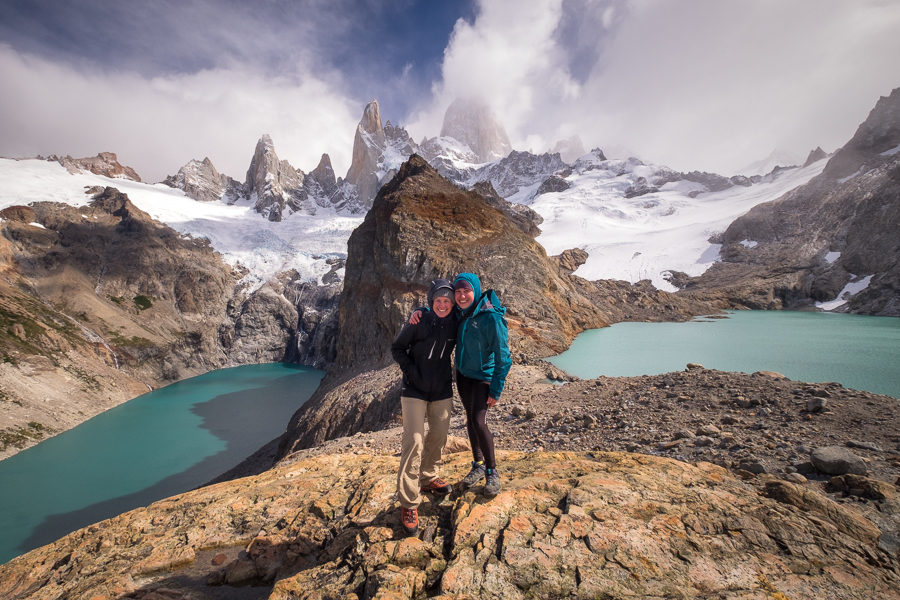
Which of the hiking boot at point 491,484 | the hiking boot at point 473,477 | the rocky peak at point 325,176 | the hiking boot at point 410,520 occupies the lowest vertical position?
the hiking boot at point 410,520

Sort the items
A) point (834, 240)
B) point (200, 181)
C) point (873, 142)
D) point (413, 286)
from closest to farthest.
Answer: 1. point (413, 286)
2. point (834, 240)
3. point (873, 142)
4. point (200, 181)

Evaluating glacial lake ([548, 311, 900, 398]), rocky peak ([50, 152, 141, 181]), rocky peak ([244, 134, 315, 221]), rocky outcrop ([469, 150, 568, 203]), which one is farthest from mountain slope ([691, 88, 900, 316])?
rocky peak ([50, 152, 141, 181])

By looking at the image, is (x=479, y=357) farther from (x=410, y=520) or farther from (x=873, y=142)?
(x=873, y=142)

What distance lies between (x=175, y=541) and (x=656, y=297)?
152 feet

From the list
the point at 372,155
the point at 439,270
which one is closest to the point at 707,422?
the point at 439,270

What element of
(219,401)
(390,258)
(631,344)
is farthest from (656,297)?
(219,401)

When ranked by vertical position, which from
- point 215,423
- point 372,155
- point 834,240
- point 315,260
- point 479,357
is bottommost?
point 215,423

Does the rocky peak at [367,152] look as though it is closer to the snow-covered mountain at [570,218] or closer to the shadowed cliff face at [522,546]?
the snow-covered mountain at [570,218]

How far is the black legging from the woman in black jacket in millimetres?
203

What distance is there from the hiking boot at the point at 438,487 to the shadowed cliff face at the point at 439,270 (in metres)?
14.5

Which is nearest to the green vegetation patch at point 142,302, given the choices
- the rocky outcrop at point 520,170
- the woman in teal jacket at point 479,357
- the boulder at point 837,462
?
the woman in teal jacket at point 479,357

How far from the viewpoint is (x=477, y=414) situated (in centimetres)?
401

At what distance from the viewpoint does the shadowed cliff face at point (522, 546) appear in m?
2.63

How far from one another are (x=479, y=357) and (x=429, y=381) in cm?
61
